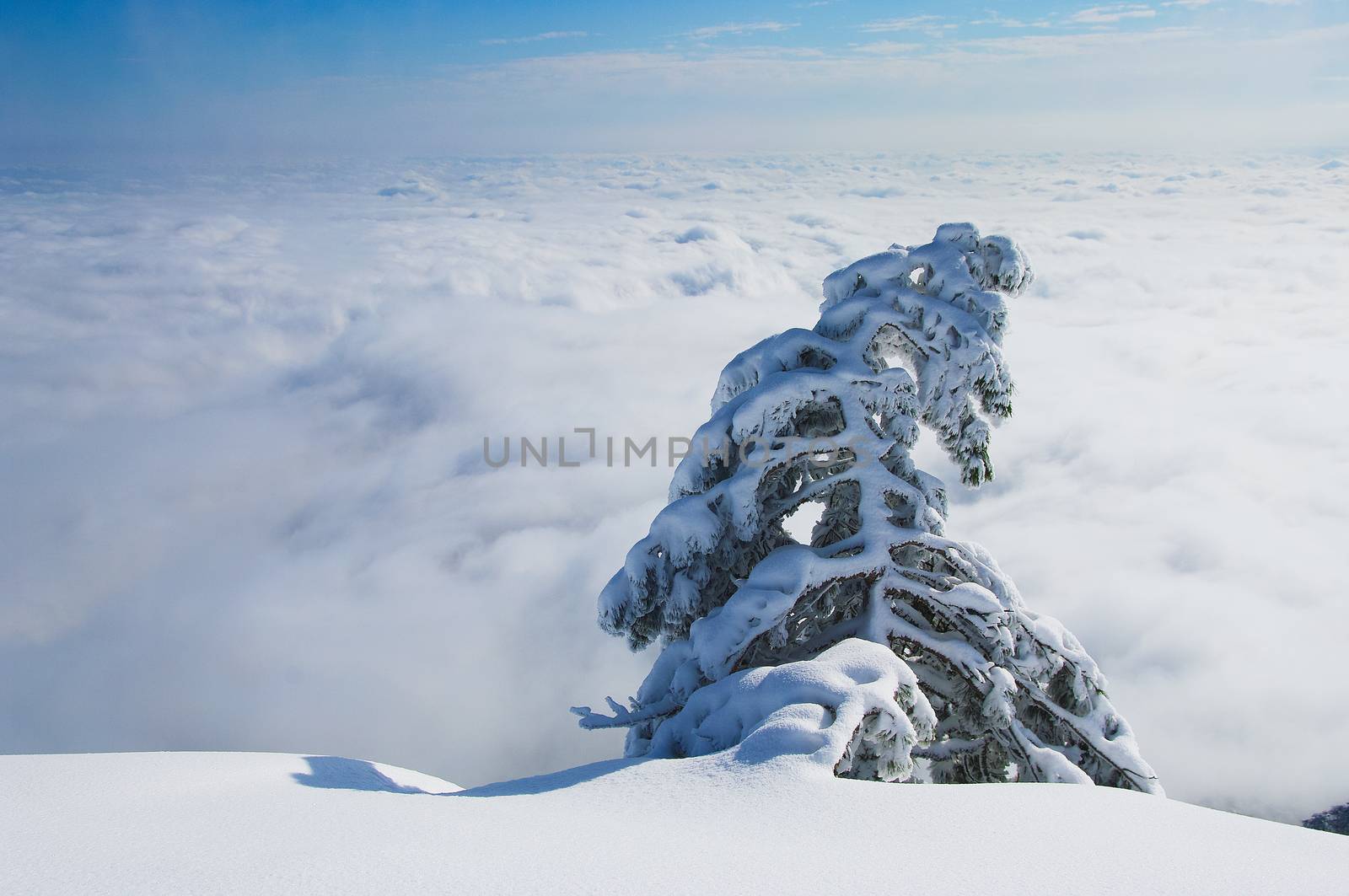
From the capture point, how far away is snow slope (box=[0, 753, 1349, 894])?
3852mm

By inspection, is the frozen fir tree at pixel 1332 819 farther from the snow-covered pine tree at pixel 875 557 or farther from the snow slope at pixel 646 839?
the snow slope at pixel 646 839

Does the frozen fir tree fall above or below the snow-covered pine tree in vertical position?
below

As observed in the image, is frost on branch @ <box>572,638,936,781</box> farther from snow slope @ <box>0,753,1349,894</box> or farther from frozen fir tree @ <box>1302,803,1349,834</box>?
frozen fir tree @ <box>1302,803,1349,834</box>

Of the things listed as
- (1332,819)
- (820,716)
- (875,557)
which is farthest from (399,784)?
(1332,819)

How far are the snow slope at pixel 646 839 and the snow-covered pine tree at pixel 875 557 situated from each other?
1.93m

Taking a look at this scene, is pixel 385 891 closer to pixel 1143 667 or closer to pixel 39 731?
pixel 1143 667

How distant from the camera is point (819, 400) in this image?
8.57 m

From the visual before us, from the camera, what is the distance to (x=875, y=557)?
822cm

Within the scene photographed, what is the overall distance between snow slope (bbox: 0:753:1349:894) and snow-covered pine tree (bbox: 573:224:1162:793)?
6.34ft

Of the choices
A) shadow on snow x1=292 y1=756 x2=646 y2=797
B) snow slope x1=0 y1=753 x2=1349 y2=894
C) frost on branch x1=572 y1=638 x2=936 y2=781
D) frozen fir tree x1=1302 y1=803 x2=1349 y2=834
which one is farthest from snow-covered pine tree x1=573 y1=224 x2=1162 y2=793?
frozen fir tree x1=1302 y1=803 x2=1349 y2=834

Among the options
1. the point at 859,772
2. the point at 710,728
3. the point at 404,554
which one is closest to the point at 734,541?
the point at 710,728

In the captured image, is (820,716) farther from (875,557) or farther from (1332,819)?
(1332,819)

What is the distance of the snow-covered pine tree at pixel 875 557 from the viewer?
7816 mm

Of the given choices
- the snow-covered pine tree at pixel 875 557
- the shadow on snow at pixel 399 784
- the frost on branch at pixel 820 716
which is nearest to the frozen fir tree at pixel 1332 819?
the snow-covered pine tree at pixel 875 557
